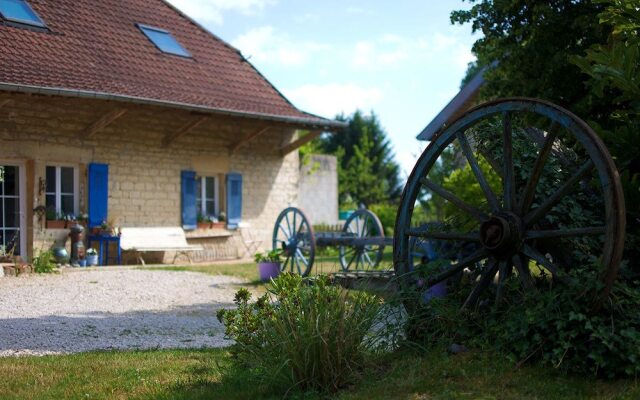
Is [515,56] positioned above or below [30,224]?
above

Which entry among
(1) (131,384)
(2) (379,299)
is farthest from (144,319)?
(2) (379,299)

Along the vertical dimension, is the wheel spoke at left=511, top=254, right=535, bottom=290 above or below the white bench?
above

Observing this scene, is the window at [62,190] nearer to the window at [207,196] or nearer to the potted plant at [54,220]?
the potted plant at [54,220]

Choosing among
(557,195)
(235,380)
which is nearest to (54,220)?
(235,380)

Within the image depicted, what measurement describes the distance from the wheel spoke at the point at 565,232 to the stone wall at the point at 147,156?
421 inches

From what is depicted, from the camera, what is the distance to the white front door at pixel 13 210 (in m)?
13.7

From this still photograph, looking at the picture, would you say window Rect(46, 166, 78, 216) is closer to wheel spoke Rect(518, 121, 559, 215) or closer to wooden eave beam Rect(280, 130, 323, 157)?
wooden eave beam Rect(280, 130, 323, 157)

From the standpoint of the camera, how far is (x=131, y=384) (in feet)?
17.0

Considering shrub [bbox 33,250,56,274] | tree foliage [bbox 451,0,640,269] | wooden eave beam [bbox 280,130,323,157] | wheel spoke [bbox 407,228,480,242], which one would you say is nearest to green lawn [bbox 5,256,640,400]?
wheel spoke [bbox 407,228,480,242]

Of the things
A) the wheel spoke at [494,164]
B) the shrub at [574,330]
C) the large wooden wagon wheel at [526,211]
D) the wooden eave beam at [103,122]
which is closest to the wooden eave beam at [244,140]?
the wooden eave beam at [103,122]

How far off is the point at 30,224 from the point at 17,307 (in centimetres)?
509

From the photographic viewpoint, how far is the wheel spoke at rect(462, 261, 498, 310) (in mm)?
5473

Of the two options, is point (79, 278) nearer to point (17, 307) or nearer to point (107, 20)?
point (17, 307)

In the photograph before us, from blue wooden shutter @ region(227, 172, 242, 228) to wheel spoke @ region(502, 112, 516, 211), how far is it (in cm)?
1215
